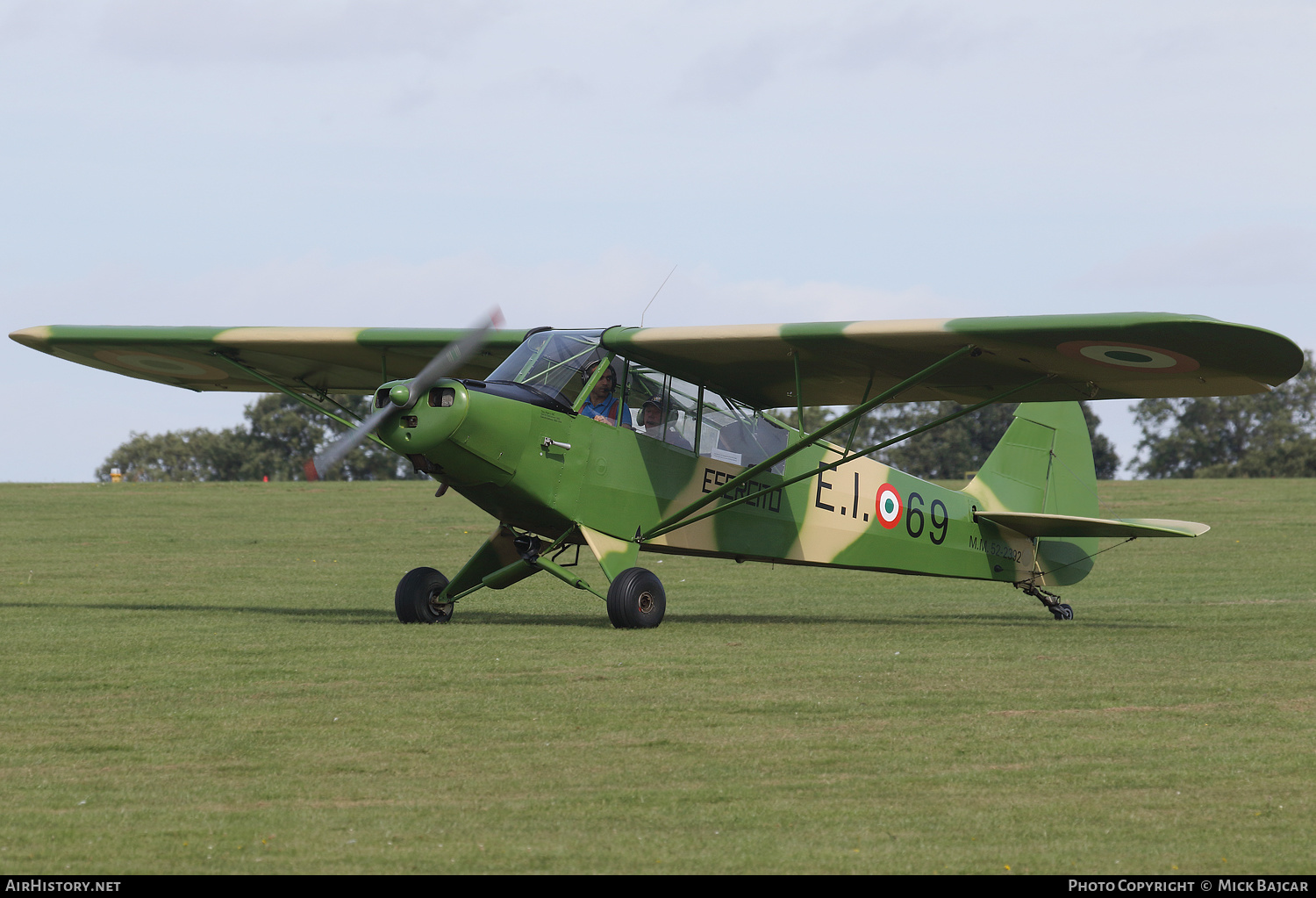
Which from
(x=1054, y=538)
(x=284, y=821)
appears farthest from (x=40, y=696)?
(x=1054, y=538)

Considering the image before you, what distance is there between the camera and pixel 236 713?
325 inches

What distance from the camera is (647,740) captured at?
24.6 feet

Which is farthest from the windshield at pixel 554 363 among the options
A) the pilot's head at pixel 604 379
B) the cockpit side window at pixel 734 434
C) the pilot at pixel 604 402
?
the cockpit side window at pixel 734 434

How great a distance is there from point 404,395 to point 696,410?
3.90 m

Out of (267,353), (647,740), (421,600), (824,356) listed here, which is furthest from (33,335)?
(647,740)

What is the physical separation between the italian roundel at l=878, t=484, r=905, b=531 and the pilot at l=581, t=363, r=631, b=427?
4.00m

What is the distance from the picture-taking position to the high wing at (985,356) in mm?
11711

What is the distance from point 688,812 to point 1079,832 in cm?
163

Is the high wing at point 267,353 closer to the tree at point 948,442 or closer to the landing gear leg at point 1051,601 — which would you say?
the landing gear leg at point 1051,601

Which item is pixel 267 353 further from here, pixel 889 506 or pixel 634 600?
pixel 889 506

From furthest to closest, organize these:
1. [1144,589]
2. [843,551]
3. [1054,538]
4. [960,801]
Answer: [1144,589], [1054,538], [843,551], [960,801]

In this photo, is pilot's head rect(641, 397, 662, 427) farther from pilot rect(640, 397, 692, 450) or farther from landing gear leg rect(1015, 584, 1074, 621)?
landing gear leg rect(1015, 584, 1074, 621)
